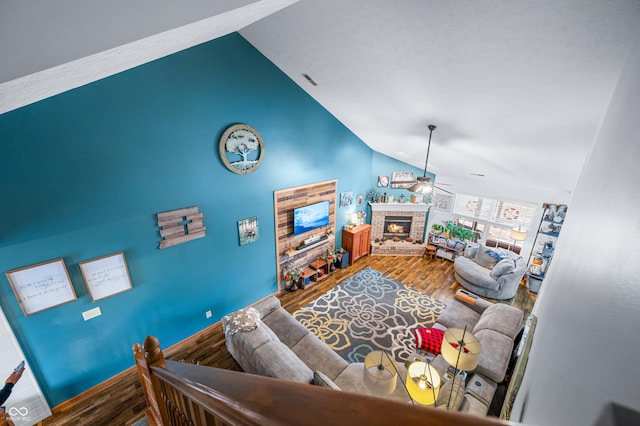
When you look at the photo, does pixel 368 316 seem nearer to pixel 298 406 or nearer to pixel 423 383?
pixel 423 383

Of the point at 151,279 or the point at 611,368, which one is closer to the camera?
the point at 611,368

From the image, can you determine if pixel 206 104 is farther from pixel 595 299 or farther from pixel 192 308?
pixel 595 299

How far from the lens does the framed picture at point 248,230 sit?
14.7ft

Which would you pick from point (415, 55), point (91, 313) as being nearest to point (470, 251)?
point (415, 55)

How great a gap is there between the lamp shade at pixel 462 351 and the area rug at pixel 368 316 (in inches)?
93.6

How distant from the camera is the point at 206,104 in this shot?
12.1ft

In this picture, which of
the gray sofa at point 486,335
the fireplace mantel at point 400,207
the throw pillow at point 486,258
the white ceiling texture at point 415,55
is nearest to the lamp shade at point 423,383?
the gray sofa at point 486,335

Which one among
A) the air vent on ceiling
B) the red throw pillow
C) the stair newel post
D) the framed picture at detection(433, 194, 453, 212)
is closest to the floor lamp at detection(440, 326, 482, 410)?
the red throw pillow

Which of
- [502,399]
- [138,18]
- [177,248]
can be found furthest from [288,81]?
[502,399]

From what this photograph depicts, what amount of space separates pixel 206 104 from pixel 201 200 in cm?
140

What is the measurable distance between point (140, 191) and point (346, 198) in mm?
4391

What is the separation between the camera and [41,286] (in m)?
2.84

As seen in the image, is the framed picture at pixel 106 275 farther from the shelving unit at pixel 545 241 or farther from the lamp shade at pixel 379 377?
the shelving unit at pixel 545 241

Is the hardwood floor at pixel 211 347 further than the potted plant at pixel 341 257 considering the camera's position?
No
